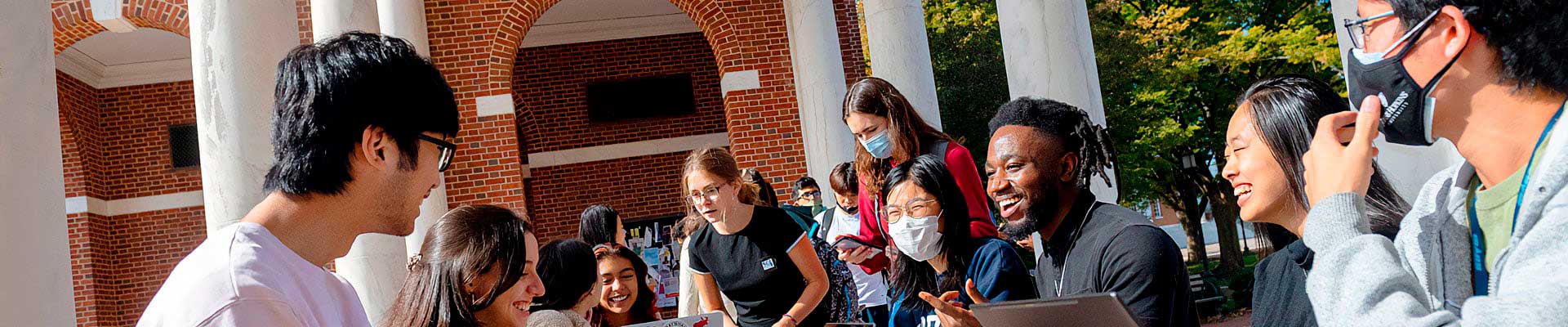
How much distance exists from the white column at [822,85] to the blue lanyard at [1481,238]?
9.06m

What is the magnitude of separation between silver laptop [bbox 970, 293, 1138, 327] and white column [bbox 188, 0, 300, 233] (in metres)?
4.32

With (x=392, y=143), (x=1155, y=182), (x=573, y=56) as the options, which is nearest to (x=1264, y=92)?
(x=392, y=143)

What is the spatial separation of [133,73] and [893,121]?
50.1 ft

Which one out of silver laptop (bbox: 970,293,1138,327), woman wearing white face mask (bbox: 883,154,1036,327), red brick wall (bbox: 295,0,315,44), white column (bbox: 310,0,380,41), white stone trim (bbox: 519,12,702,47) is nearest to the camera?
silver laptop (bbox: 970,293,1138,327)

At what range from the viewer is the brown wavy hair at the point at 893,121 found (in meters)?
4.98

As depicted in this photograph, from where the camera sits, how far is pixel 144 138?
16750mm

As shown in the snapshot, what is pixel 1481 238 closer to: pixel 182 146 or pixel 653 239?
pixel 653 239

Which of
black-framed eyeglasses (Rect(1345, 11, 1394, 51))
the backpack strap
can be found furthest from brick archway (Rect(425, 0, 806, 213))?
Answer: black-framed eyeglasses (Rect(1345, 11, 1394, 51))

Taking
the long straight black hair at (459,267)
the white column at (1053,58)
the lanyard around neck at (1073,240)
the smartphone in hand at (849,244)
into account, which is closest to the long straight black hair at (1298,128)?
the lanyard around neck at (1073,240)

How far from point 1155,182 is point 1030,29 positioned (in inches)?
715

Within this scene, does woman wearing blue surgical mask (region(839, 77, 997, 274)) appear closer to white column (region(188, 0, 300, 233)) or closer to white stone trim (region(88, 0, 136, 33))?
white column (region(188, 0, 300, 233))

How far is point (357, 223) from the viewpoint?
6.51 ft

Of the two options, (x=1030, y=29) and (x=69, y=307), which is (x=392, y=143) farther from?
(x=1030, y=29)

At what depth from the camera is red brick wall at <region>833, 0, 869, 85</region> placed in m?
14.2
